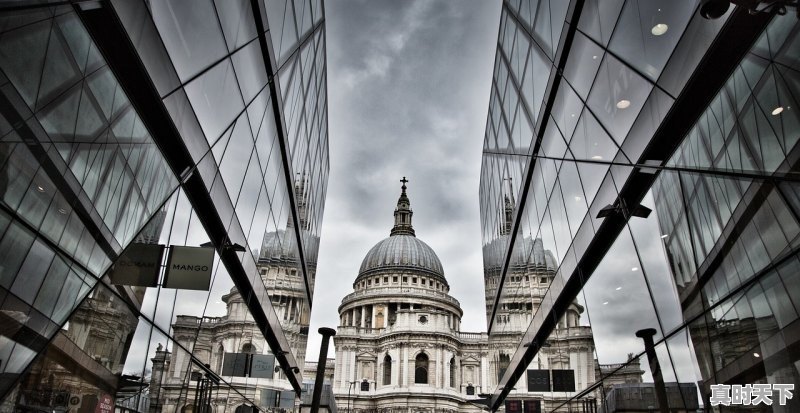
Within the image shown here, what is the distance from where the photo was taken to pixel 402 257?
404 feet

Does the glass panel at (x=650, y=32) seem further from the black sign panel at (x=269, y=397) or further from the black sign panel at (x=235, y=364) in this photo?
the black sign panel at (x=269, y=397)

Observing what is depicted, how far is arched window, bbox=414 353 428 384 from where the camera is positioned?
286 ft

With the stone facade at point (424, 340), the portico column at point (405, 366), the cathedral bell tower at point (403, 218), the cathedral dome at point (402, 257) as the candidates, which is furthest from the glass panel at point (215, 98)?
the cathedral bell tower at point (403, 218)

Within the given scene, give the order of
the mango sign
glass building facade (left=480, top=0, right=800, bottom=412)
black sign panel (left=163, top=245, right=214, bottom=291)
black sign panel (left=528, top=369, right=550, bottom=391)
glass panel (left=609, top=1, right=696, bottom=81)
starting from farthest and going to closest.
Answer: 1. black sign panel (left=528, top=369, right=550, bottom=391)
2. black sign panel (left=163, top=245, right=214, bottom=291)
3. the mango sign
4. glass panel (left=609, top=1, right=696, bottom=81)
5. glass building facade (left=480, top=0, right=800, bottom=412)

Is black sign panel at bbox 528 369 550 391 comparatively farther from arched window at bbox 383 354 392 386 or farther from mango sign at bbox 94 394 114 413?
arched window at bbox 383 354 392 386

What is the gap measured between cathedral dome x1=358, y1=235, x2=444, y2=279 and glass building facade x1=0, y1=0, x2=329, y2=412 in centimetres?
10288

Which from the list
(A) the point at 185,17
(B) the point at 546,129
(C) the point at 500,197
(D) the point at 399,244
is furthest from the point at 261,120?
(D) the point at 399,244

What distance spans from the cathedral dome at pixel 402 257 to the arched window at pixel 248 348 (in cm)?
10087

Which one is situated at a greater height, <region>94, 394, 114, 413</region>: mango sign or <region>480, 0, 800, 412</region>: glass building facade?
<region>480, 0, 800, 412</region>: glass building facade

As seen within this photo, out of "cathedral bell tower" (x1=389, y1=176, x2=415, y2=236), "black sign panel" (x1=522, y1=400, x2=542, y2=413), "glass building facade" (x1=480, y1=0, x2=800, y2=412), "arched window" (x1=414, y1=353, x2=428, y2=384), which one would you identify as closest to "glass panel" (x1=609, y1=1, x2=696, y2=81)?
"glass building facade" (x1=480, y1=0, x2=800, y2=412)

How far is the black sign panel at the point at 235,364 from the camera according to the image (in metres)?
16.0

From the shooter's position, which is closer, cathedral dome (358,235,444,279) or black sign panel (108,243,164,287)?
black sign panel (108,243,164,287)

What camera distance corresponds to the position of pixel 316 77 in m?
24.9

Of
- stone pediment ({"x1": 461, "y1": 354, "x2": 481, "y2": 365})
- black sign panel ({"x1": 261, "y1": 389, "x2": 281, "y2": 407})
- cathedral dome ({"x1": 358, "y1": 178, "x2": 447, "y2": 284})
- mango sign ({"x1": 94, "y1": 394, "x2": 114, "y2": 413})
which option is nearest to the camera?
mango sign ({"x1": 94, "y1": 394, "x2": 114, "y2": 413})
